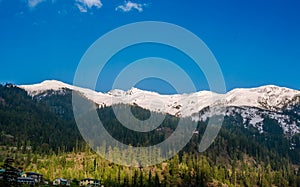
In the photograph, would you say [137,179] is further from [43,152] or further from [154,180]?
[43,152]

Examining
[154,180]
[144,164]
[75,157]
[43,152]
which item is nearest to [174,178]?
[154,180]

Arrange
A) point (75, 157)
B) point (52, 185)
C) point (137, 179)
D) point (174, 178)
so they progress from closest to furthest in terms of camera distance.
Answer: point (52, 185), point (137, 179), point (174, 178), point (75, 157)

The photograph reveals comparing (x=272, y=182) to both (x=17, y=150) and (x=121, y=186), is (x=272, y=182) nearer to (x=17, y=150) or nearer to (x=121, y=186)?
(x=121, y=186)

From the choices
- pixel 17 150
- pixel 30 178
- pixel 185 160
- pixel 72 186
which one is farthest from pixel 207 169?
pixel 17 150

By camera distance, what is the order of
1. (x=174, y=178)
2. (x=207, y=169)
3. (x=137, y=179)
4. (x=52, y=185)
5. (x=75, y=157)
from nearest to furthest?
(x=52, y=185)
(x=137, y=179)
(x=174, y=178)
(x=207, y=169)
(x=75, y=157)

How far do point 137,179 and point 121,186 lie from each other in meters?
11.1

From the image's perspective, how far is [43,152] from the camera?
19925 centimetres

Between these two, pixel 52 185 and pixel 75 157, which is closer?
pixel 52 185

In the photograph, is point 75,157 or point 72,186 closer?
point 72,186

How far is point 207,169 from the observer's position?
179625 mm

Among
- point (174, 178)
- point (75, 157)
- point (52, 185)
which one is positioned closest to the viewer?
point (52, 185)

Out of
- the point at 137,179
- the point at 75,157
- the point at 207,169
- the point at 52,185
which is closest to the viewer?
the point at 52,185

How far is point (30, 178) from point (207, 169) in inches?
2984

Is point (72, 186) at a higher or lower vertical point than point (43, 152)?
lower
